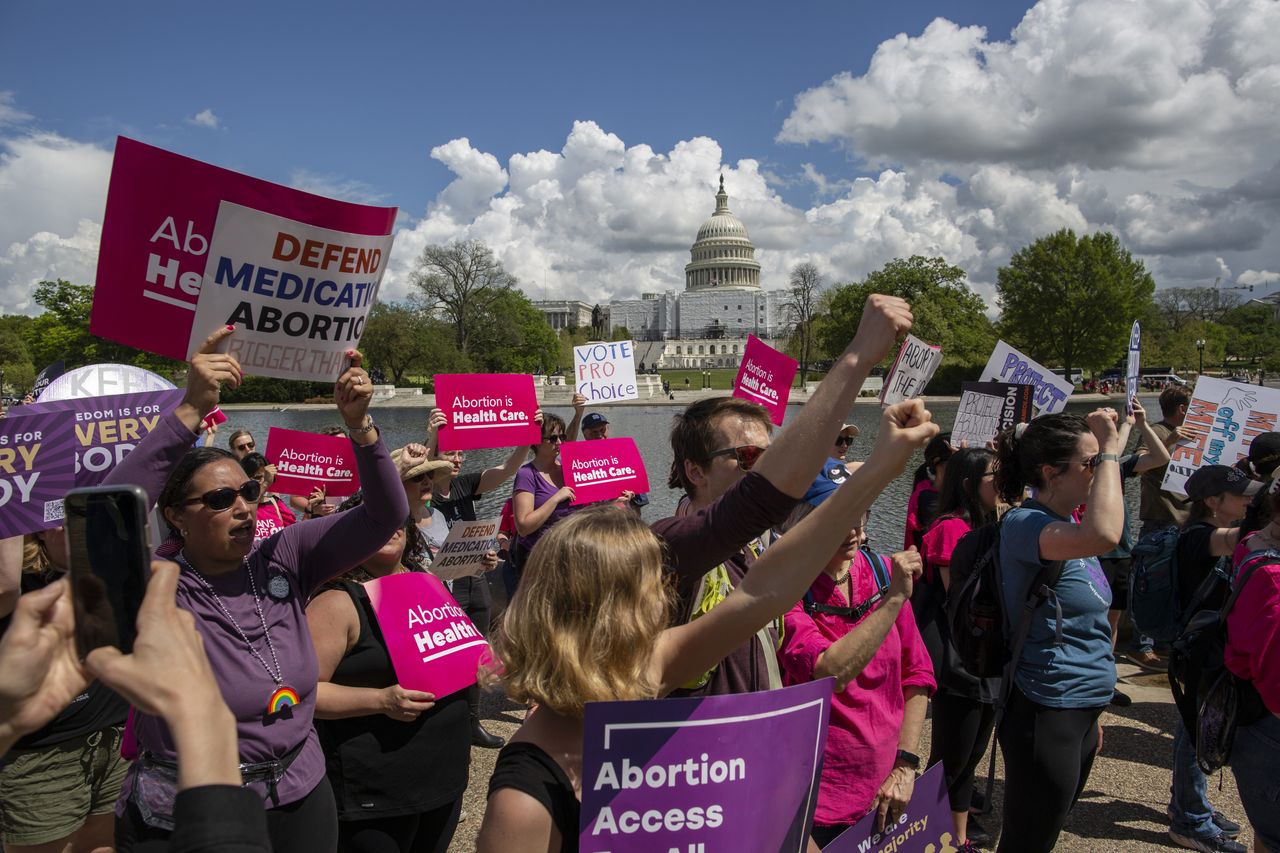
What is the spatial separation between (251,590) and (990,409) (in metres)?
5.47

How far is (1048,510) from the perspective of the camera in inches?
117

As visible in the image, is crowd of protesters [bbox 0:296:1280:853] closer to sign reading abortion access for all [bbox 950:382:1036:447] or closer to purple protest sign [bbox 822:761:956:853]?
purple protest sign [bbox 822:761:956:853]

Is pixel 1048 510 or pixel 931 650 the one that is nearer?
pixel 1048 510

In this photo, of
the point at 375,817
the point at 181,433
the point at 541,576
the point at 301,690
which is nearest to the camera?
the point at 541,576

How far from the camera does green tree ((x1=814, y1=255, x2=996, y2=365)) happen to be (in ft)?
195

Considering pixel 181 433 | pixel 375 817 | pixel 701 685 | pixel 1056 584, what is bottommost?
pixel 375 817

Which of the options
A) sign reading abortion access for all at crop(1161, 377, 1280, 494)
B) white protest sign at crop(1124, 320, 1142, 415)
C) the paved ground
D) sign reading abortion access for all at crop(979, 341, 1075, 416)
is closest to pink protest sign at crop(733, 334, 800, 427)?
sign reading abortion access for all at crop(979, 341, 1075, 416)

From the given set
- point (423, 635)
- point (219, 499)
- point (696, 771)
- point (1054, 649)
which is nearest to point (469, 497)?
point (423, 635)

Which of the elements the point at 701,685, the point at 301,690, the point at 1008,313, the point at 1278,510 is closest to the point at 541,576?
the point at 701,685

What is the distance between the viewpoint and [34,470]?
300cm

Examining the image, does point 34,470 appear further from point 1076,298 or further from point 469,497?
point 1076,298

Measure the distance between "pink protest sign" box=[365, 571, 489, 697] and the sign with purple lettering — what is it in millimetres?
1355

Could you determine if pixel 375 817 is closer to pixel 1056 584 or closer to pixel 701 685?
pixel 701 685

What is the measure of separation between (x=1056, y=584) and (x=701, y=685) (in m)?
1.55
